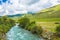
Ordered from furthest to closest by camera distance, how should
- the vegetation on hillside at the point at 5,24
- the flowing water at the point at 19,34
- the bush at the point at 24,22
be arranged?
the bush at the point at 24,22
the vegetation on hillside at the point at 5,24
the flowing water at the point at 19,34

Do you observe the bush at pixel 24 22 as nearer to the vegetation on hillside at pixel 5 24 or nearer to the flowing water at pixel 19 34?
the flowing water at pixel 19 34

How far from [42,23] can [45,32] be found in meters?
0.61

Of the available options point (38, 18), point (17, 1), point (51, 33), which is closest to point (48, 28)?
point (51, 33)

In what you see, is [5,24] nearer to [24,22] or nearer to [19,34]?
[24,22]

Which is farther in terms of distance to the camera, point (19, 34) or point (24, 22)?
point (24, 22)

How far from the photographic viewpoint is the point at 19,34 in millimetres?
12570

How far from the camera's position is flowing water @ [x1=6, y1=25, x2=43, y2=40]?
37.2ft

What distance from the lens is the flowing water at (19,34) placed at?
446 inches

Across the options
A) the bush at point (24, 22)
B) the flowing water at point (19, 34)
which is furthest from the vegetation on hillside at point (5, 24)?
the bush at point (24, 22)

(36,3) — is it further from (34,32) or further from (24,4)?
(34,32)

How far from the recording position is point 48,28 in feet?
36.2

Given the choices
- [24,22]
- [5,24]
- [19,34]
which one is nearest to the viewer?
[19,34]

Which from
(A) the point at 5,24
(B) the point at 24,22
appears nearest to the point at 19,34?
(A) the point at 5,24

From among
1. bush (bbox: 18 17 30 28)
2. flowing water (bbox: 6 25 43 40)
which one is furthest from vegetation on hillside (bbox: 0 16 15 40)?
bush (bbox: 18 17 30 28)
